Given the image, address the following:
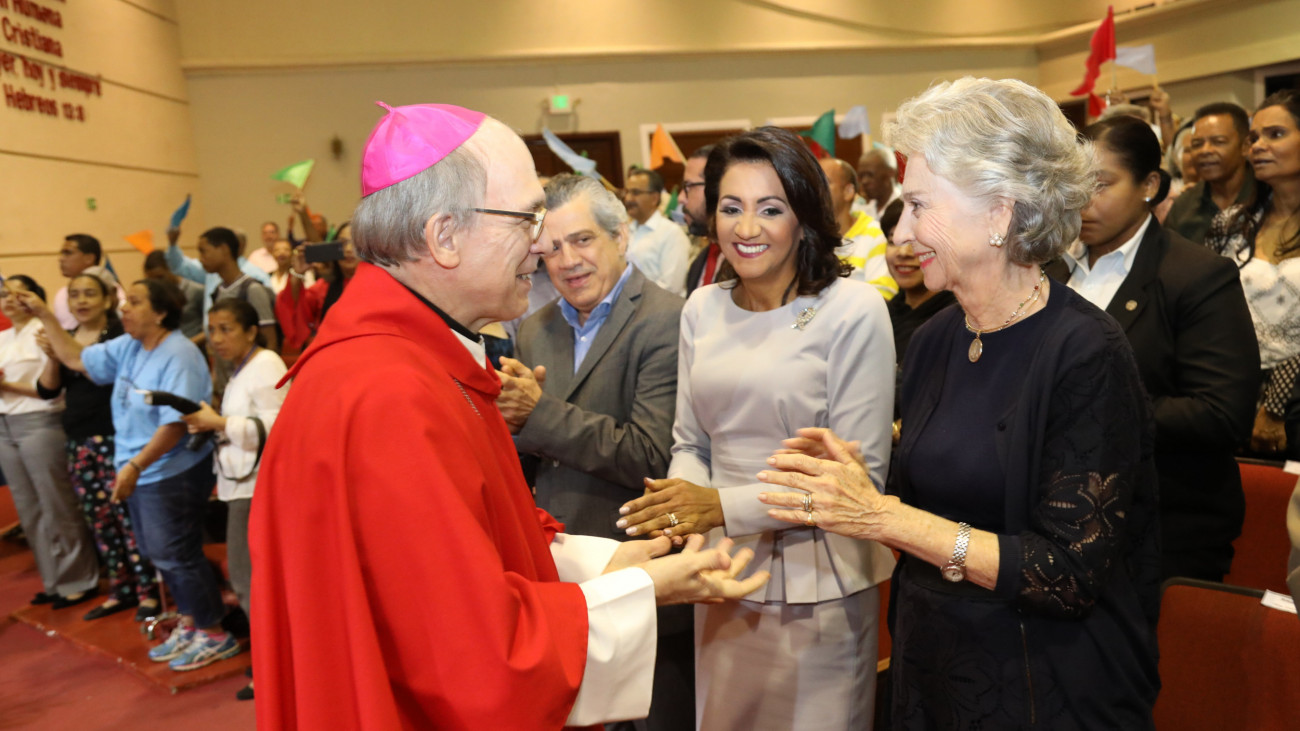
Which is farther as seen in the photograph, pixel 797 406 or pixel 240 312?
pixel 240 312

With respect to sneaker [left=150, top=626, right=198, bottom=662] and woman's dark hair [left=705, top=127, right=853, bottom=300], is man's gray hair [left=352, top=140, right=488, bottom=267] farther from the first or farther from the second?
sneaker [left=150, top=626, right=198, bottom=662]

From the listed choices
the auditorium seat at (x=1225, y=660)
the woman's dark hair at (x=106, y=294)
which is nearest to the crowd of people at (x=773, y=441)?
the auditorium seat at (x=1225, y=660)

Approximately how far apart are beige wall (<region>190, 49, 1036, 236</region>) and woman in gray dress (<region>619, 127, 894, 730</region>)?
10326mm

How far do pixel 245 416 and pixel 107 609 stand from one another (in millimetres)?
2379

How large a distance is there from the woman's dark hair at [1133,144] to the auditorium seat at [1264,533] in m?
0.90

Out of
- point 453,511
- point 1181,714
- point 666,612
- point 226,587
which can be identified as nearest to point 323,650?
point 453,511

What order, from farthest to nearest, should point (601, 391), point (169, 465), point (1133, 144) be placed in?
1. point (169, 465)
2. point (601, 391)
3. point (1133, 144)

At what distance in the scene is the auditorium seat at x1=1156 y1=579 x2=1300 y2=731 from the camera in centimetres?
182

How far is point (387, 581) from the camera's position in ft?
3.96

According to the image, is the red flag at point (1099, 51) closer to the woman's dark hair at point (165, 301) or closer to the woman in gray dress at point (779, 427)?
the woman in gray dress at point (779, 427)

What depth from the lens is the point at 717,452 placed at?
2.29 m

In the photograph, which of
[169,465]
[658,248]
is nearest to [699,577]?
[169,465]

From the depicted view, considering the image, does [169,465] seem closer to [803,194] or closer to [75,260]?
[75,260]

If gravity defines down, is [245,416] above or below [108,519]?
above
